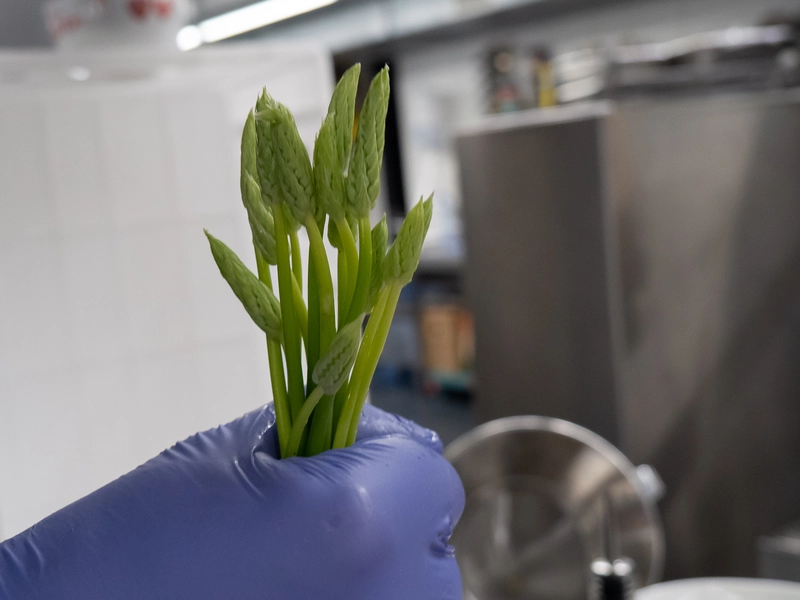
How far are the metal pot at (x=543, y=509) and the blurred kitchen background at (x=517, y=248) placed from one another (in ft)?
1.10

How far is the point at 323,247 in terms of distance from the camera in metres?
0.40

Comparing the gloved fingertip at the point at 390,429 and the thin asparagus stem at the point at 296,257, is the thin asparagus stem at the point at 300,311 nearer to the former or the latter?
Result: the thin asparagus stem at the point at 296,257

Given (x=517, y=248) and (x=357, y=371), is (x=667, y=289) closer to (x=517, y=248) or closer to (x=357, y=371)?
(x=517, y=248)

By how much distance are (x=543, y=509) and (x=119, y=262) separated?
63 cm

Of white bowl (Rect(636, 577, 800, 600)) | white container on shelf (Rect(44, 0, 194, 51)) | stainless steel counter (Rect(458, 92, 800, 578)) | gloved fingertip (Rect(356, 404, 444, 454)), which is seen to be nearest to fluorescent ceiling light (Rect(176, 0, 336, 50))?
stainless steel counter (Rect(458, 92, 800, 578))

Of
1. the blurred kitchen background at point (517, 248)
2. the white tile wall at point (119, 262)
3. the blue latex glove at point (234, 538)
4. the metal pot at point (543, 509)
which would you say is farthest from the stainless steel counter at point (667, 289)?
the blue latex glove at point (234, 538)

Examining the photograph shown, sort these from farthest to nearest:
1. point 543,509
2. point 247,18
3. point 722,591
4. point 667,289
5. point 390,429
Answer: point 247,18 < point 667,289 < point 543,509 < point 722,591 < point 390,429

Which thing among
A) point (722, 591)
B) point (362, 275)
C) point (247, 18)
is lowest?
point (722, 591)

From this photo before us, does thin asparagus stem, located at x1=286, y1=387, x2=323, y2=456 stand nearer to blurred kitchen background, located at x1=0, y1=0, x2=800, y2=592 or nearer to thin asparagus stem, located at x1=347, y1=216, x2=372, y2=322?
thin asparagus stem, located at x1=347, y1=216, x2=372, y2=322

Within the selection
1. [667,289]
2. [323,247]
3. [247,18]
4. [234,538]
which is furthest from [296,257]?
[247,18]

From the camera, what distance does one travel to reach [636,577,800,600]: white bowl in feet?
2.97

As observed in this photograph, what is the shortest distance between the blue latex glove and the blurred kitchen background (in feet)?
1.85

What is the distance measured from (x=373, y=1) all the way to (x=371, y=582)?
4.14 m

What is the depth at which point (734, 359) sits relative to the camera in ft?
5.54
